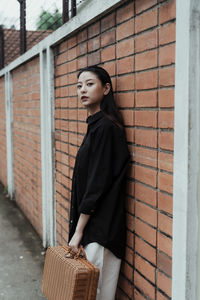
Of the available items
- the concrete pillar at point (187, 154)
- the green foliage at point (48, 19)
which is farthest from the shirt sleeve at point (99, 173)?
the green foliage at point (48, 19)

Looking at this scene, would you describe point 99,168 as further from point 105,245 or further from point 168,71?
point 168,71

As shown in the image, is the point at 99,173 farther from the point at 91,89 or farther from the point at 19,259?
the point at 19,259

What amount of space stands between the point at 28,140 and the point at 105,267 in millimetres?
3439

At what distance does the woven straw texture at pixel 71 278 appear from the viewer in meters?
2.31

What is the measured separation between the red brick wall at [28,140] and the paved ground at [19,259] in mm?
191

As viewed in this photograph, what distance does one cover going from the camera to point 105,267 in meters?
2.55

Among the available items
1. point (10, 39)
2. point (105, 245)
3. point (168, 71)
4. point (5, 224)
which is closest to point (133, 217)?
point (105, 245)

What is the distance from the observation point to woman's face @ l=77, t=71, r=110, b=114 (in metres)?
2.62

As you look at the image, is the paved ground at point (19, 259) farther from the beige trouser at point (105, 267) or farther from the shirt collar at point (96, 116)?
the shirt collar at point (96, 116)

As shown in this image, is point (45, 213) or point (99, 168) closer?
point (99, 168)

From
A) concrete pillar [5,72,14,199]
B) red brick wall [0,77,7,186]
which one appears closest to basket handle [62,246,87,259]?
concrete pillar [5,72,14,199]

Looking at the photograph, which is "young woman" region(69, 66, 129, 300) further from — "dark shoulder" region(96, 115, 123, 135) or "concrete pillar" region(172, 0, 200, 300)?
"concrete pillar" region(172, 0, 200, 300)

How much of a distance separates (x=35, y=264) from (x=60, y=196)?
807mm

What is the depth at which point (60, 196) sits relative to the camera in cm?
412
